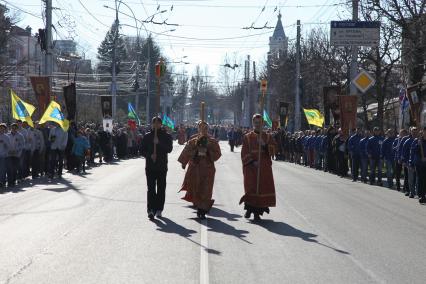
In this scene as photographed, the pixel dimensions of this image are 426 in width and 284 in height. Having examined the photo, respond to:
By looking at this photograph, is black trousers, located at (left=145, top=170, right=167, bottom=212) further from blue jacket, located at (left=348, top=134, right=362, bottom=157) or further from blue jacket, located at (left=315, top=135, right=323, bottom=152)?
blue jacket, located at (left=315, top=135, right=323, bottom=152)

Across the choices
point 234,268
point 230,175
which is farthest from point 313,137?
point 234,268

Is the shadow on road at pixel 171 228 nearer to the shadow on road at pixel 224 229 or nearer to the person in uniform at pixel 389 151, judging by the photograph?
the shadow on road at pixel 224 229

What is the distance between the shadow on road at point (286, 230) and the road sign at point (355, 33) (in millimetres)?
17311

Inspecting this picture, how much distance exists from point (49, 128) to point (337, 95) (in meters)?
12.5

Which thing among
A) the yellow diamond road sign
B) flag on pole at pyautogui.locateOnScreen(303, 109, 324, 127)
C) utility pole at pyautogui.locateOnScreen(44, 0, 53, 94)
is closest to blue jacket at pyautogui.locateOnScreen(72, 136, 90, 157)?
utility pole at pyautogui.locateOnScreen(44, 0, 53, 94)

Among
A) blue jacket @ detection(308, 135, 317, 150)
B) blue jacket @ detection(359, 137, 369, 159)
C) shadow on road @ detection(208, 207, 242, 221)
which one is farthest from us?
blue jacket @ detection(308, 135, 317, 150)

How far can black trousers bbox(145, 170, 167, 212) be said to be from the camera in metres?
13.5

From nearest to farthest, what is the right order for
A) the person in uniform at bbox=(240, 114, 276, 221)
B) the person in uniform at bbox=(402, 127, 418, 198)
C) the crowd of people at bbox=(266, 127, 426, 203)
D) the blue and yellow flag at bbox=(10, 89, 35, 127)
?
the person in uniform at bbox=(240, 114, 276, 221) → the crowd of people at bbox=(266, 127, 426, 203) → the person in uniform at bbox=(402, 127, 418, 198) → the blue and yellow flag at bbox=(10, 89, 35, 127)

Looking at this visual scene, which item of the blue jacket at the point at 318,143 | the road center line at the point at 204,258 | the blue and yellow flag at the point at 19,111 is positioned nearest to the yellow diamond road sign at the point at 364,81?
the blue jacket at the point at 318,143

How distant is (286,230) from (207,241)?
1.85 m

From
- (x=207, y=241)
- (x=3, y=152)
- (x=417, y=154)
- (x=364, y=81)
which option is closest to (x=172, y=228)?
(x=207, y=241)

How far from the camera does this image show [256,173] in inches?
538

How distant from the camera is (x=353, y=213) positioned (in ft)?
48.9

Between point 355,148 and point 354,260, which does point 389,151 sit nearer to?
point 355,148
